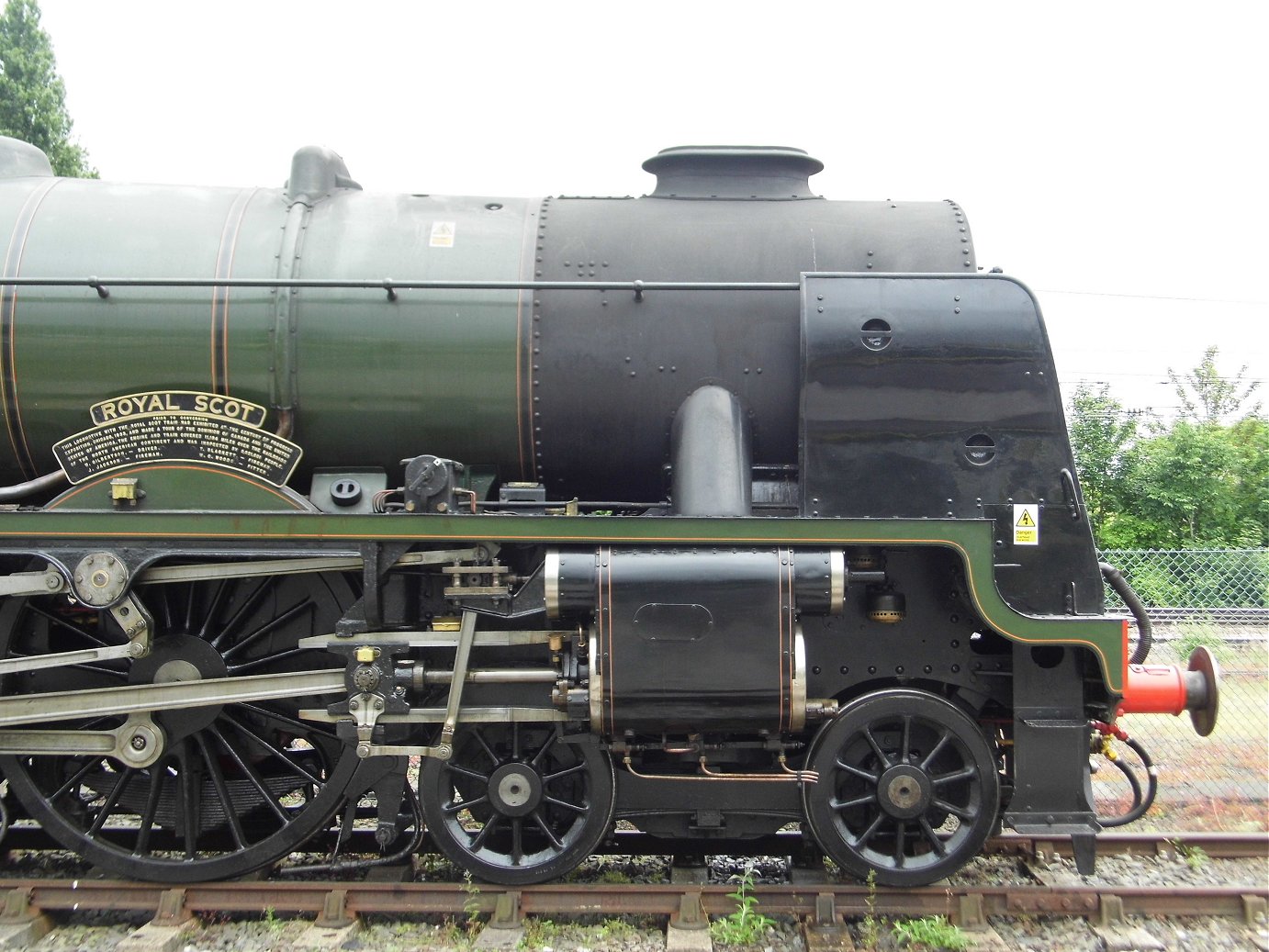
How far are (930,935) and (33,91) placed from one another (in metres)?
18.8

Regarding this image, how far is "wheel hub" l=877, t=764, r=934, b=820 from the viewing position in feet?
13.8

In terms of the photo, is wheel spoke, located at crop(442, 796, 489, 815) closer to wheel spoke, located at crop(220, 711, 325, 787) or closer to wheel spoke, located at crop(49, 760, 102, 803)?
wheel spoke, located at crop(220, 711, 325, 787)

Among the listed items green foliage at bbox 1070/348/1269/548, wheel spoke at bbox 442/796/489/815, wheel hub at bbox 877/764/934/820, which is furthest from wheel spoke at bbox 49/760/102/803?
green foliage at bbox 1070/348/1269/548

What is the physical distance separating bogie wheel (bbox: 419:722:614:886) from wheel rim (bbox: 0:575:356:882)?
0.51 m

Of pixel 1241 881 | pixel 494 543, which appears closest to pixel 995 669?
pixel 1241 881

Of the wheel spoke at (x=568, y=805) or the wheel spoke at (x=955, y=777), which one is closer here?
the wheel spoke at (x=955, y=777)

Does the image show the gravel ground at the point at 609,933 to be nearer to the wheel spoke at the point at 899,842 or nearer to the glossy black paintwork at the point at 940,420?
the wheel spoke at the point at 899,842

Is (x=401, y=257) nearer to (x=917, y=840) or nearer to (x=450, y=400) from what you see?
(x=450, y=400)

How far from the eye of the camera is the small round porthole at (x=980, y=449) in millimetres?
4348

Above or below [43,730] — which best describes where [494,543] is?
above

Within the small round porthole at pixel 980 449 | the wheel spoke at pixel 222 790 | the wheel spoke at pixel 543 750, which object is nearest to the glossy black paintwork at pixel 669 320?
the small round porthole at pixel 980 449

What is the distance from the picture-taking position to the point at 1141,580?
1168cm

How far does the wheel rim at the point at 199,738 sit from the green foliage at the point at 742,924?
74.0 inches

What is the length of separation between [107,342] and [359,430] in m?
1.27
